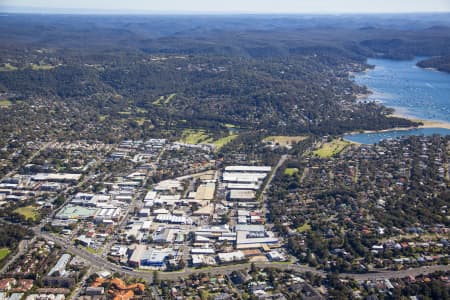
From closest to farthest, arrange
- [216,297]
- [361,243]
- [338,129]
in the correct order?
[216,297], [361,243], [338,129]

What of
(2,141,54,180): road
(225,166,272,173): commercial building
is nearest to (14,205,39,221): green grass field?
(2,141,54,180): road

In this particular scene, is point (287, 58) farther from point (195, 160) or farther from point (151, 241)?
point (151, 241)

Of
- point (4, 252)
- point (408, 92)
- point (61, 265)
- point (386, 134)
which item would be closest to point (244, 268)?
point (61, 265)

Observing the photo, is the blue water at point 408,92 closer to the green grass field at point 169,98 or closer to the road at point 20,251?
the green grass field at point 169,98

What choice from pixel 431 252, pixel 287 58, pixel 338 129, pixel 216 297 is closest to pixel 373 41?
pixel 287 58

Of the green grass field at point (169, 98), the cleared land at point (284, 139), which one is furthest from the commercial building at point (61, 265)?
the green grass field at point (169, 98)

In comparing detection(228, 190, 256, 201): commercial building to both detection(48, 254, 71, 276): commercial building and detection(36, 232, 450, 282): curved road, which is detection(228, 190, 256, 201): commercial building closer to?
detection(36, 232, 450, 282): curved road
